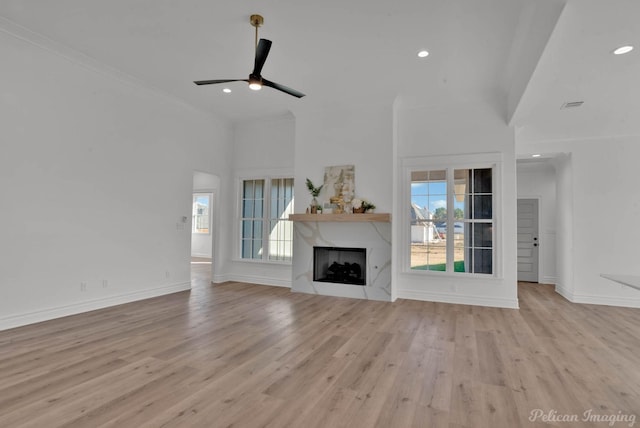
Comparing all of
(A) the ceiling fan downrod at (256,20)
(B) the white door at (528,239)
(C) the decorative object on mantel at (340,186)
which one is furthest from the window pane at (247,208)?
(B) the white door at (528,239)

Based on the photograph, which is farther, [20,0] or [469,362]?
[20,0]

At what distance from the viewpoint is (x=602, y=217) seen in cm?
544

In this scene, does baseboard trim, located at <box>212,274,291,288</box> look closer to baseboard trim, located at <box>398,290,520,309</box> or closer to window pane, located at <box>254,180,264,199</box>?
window pane, located at <box>254,180,264,199</box>

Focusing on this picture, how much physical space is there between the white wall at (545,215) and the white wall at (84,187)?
7.50 m

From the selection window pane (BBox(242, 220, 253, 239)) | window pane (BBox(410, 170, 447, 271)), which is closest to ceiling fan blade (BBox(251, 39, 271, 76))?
window pane (BBox(410, 170, 447, 271))

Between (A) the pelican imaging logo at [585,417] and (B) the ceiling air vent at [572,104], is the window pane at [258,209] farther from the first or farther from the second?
(A) the pelican imaging logo at [585,417]

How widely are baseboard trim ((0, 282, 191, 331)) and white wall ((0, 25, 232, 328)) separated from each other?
13mm

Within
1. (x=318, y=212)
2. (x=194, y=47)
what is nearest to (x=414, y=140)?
(x=318, y=212)

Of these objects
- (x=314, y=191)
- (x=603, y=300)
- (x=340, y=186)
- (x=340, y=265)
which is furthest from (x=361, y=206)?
(x=603, y=300)

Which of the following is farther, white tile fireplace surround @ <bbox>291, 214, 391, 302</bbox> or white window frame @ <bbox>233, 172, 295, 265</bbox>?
white window frame @ <bbox>233, 172, 295, 265</bbox>

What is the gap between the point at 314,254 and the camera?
19.6 feet

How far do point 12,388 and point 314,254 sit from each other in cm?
423

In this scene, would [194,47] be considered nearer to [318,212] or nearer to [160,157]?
[160,157]

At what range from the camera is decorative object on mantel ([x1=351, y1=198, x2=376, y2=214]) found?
551 centimetres
